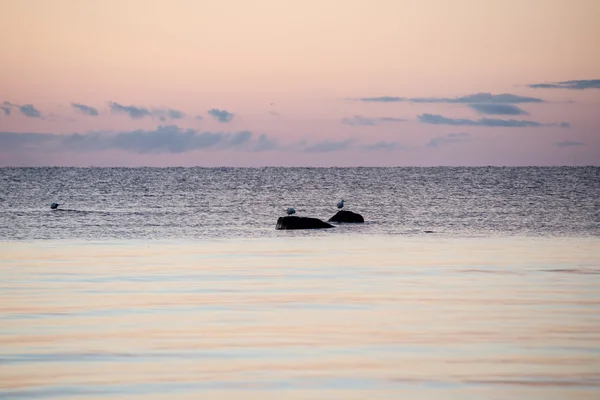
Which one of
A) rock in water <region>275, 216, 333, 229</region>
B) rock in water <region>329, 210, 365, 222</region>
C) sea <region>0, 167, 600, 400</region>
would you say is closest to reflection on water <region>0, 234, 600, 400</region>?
sea <region>0, 167, 600, 400</region>

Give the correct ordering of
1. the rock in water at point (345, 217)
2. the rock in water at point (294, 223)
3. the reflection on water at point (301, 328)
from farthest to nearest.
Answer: the rock in water at point (345, 217) → the rock in water at point (294, 223) → the reflection on water at point (301, 328)

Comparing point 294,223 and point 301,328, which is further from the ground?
point 294,223

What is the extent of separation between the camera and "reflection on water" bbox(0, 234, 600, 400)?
10.7 meters

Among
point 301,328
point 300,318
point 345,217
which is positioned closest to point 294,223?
point 345,217

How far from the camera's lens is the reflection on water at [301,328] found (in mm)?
10664

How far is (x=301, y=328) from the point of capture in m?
14.1

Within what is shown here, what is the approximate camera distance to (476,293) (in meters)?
18.0

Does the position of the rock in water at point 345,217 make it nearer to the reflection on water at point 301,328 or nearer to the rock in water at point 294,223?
the rock in water at point 294,223

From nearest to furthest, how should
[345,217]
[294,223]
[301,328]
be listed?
1. [301,328]
2. [294,223]
3. [345,217]

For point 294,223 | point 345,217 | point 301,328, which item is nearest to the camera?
point 301,328

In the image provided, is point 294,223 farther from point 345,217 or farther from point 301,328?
point 301,328

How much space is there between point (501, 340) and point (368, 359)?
2295 mm

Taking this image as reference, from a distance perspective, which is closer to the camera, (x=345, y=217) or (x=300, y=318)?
(x=300, y=318)

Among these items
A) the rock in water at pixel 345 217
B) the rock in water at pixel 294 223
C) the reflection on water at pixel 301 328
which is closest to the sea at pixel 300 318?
the reflection on water at pixel 301 328
